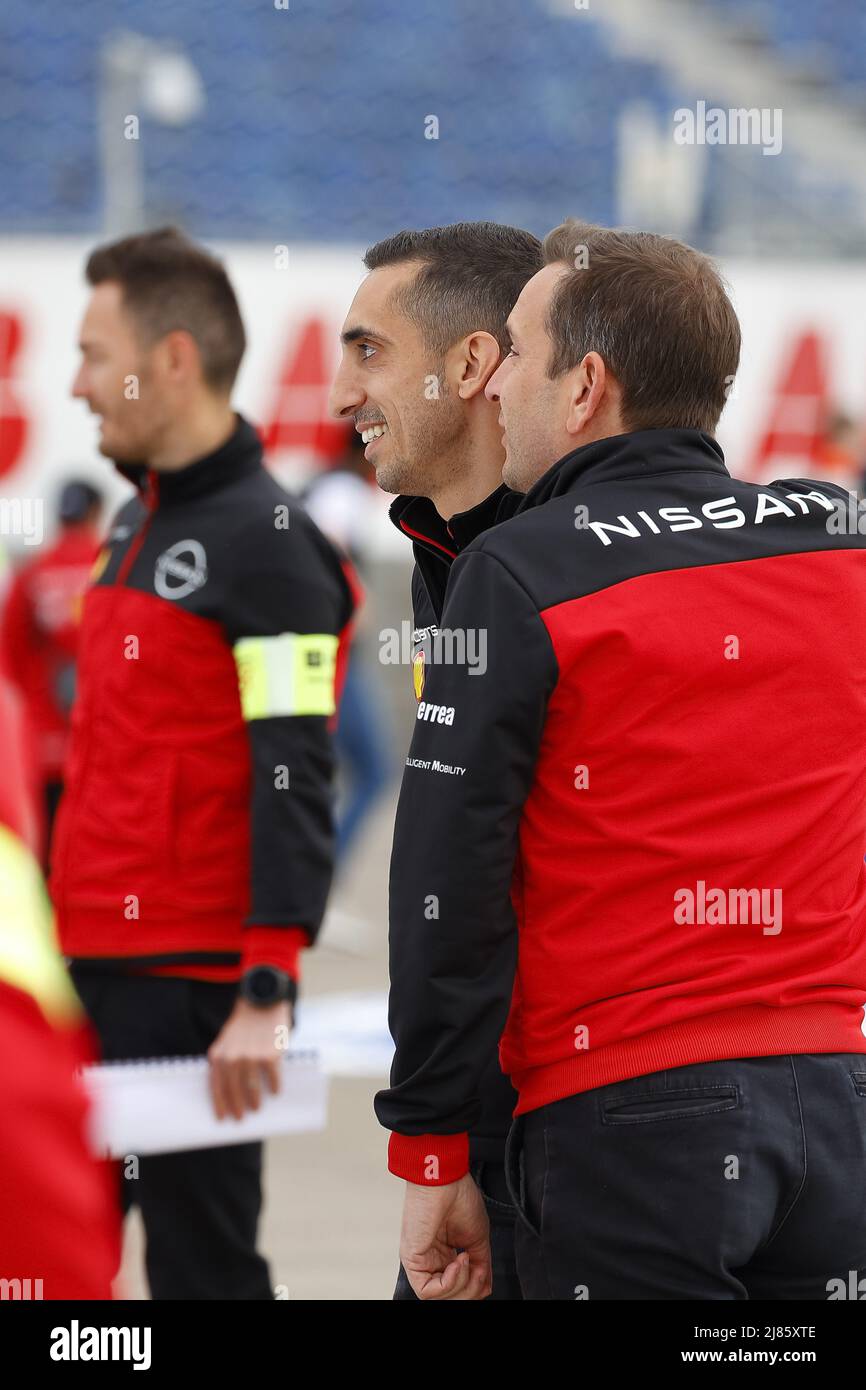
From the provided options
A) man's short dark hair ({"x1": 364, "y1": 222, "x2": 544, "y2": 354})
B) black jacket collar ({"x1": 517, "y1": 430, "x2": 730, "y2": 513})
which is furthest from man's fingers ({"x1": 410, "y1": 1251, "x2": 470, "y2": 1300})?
man's short dark hair ({"x1": 364, "y1": 222, "x2": 544, "y2": 354})

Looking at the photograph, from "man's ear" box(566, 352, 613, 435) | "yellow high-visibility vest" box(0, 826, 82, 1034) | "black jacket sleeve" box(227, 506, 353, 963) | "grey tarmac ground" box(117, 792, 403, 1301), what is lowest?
"grey tarmac ground" box(117, 792, 403, 1301)

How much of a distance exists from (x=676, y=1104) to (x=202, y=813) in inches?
46.4

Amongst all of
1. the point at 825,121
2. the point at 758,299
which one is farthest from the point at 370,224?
the point at 825,121

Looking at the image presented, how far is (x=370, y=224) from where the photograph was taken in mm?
9547

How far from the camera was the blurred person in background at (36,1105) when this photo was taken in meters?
0.77

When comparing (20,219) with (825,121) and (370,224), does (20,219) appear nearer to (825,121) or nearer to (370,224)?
(370,224)

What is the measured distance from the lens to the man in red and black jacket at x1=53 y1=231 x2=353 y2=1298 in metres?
2.51

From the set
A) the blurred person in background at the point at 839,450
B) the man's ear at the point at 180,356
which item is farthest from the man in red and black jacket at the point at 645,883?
the blurred person in background at the point at 839,450

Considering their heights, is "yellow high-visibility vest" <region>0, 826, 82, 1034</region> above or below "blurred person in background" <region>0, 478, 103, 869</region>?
below

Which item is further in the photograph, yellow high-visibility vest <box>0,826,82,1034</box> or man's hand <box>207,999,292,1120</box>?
man's hand <box>207,999,292,1120</box>

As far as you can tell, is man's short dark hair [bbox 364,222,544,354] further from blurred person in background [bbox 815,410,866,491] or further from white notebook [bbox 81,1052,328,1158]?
blurred person in background [bbox 815,410,866,491]

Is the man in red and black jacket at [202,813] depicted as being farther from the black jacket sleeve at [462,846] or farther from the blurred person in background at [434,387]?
the black jacket sleeve at [462,846]

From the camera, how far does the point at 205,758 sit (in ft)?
8.48

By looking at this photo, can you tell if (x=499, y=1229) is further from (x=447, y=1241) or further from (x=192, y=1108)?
(x=192, y=1108)
